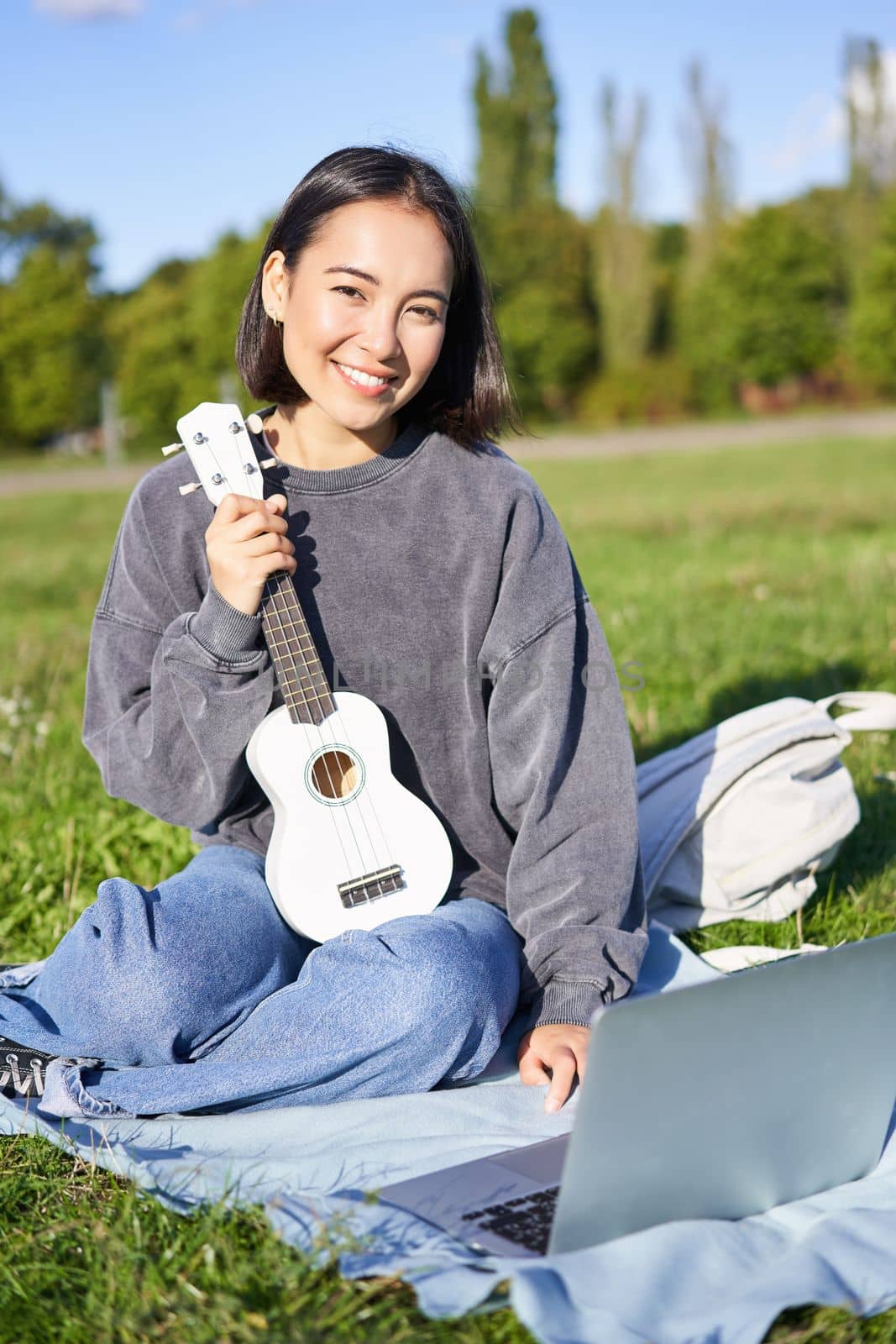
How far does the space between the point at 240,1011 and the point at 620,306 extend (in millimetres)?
39125

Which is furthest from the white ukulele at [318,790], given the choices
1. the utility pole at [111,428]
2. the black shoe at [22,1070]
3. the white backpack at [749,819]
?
the utility pole at [111,428]

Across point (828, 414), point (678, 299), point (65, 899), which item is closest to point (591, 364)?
point (678, 299)

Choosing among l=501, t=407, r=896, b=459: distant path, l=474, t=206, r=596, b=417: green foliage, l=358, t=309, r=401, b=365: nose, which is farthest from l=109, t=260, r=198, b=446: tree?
l=358, t=309, r=401, b=365: nose

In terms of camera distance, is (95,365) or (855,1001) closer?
(855,1001)

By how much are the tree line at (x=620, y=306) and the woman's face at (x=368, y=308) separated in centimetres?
3235

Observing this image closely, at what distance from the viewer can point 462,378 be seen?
2756mm

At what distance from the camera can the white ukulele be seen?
2525 mm

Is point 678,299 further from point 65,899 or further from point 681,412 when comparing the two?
point 65,899

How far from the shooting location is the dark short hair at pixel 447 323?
2541 millimetres

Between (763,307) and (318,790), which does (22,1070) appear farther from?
(763,307)

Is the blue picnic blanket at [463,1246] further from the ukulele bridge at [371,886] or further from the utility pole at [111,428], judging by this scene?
the utility pole at [111,428]

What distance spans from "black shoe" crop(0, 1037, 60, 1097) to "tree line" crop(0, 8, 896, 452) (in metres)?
32.6

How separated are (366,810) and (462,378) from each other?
89 centimetres

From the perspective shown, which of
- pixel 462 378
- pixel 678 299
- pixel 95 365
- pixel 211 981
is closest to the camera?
pixel 211 981
